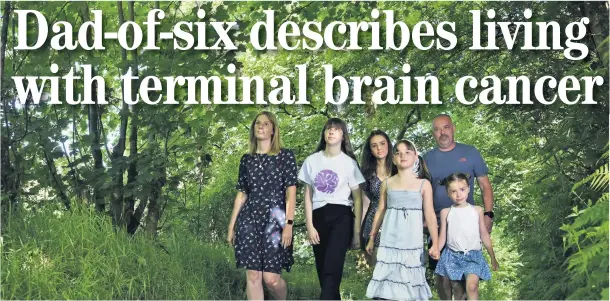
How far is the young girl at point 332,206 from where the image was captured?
5.91 m

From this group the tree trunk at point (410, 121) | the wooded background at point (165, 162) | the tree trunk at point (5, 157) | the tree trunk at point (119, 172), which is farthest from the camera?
the tree trunk at point (410, 121)

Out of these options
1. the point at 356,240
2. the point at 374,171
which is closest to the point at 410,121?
the point at 374,171

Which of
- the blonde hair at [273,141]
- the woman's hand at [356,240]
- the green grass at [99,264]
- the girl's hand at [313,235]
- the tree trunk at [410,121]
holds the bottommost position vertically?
the green grass at [99,264]

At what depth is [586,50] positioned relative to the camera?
26.2ft

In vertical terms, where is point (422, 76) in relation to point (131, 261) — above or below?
above

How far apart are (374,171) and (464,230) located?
787mm

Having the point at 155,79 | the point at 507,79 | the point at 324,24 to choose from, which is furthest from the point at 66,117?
the point at 507,79

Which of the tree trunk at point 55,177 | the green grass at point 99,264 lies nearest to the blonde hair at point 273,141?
the green grass at point 99,264

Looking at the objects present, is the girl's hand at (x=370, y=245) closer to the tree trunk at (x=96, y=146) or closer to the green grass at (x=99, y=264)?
the green grass at (x=99, y=264)

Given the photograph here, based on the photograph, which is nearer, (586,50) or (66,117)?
(586,50)

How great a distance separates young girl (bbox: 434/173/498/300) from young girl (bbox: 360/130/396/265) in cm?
49

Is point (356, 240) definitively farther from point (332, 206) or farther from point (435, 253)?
point (435, 253)

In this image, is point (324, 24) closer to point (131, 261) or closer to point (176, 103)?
point (176, 103)

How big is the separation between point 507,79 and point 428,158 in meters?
3.23
